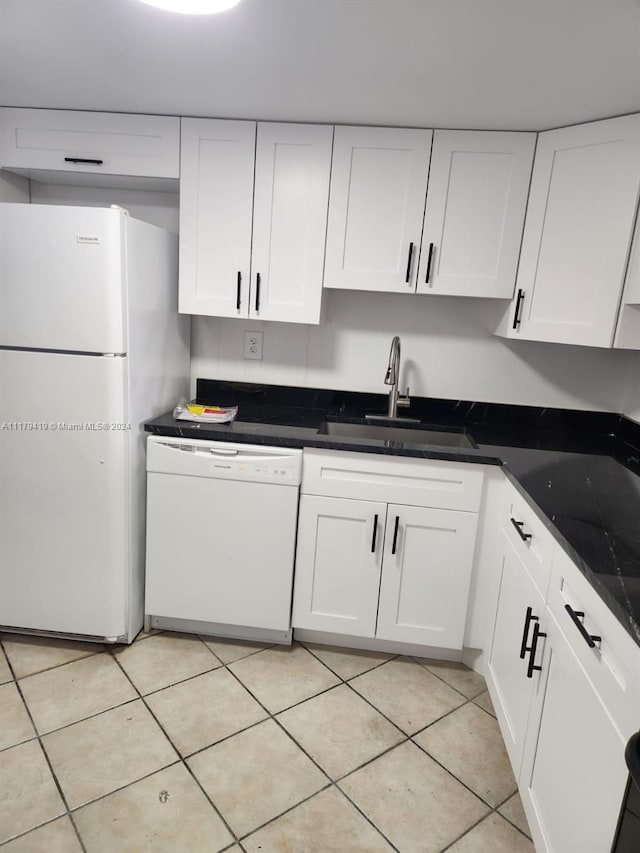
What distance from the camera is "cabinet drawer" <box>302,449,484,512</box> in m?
1.96

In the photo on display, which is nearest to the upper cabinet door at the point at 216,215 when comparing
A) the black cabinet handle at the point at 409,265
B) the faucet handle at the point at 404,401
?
the black cabinet handle at the point at 409,265

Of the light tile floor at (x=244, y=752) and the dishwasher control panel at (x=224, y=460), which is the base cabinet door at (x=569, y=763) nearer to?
the light tile floor at (x=244, y=752)

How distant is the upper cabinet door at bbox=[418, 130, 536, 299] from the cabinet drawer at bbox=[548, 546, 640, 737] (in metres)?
1.21

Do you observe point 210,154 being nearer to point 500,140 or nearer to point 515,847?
point 500,140

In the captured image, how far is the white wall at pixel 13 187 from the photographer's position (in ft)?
7.54

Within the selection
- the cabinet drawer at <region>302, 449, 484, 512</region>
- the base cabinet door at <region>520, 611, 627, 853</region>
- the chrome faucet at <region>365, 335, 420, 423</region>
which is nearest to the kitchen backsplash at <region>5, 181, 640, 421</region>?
the chrome faucet at <region>365, 335, 420, 423</region>

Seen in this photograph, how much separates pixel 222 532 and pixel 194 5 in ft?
5.34

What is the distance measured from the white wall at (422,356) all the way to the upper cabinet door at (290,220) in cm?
22

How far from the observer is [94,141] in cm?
213

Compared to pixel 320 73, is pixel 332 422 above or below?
below

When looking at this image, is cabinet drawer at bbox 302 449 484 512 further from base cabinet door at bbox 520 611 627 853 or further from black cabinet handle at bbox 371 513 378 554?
base cabinet door at bbox 520 611 627 853

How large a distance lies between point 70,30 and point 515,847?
8.31ft

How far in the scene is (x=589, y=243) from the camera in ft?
6.21

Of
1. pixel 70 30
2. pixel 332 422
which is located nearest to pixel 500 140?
pixel 332 422
